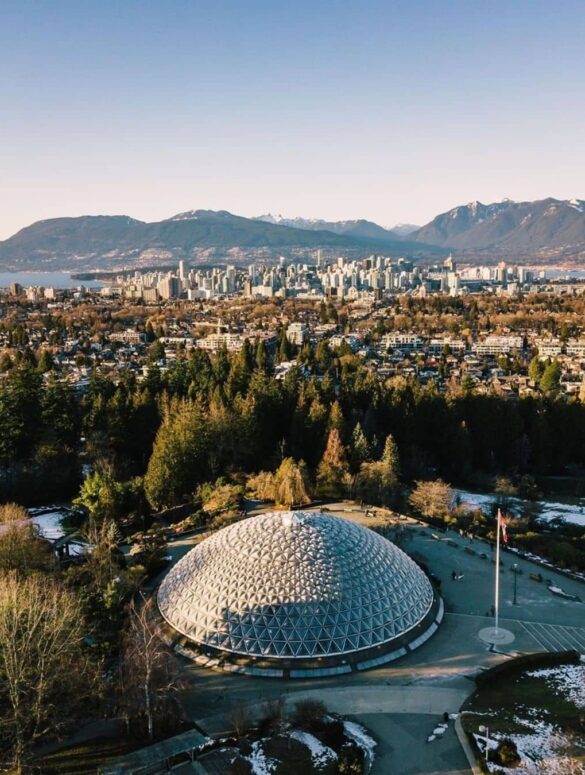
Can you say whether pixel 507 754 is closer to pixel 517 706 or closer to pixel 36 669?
pixel 517 706

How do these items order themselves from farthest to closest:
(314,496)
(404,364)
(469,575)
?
(404,364), (314,496), (469,575)

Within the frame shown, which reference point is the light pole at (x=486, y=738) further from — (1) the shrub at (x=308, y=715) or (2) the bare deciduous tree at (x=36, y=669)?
(2) the bare deciduous tree at (x=36, y=669)

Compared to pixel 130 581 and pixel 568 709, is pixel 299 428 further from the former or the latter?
pixel 568 709

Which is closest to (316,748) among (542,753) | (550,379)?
(542,753)

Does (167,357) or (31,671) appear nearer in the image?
(31,671)

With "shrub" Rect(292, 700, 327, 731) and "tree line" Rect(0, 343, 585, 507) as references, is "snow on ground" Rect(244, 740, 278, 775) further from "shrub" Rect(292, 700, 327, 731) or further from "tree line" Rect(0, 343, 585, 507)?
"tree line" Rect(0, 343, 585, 507)

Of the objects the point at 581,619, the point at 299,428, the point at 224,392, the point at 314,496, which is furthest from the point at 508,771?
the point at 224,392

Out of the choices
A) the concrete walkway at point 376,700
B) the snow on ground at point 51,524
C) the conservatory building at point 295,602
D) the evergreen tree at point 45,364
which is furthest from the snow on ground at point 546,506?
the evergreen tree at point 45,364
